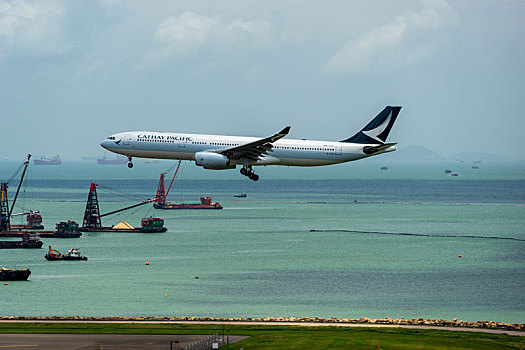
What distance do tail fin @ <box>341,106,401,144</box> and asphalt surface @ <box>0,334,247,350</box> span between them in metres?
34.9

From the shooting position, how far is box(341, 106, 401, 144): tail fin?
113m

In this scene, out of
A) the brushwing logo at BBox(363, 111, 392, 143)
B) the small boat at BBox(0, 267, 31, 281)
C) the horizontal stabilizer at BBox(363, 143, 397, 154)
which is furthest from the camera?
the small boat at BBox(0, 267, 31, 281)

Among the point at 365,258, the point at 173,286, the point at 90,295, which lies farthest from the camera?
the point at 365,258

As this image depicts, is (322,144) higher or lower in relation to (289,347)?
higher

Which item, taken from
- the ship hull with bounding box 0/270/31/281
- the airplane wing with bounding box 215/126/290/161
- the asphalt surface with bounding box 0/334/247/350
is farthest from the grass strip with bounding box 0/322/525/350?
the ship hull with bounding box 0/270/31/281

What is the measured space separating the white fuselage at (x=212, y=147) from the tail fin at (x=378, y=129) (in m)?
6.98

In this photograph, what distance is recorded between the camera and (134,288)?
157 m

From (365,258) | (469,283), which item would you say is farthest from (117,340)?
(365,258)

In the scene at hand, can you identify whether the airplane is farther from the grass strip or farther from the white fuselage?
the grass strip

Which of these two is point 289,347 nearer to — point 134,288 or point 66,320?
point 66,320

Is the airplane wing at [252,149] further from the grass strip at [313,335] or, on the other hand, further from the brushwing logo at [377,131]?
the grass strip at [313,335]

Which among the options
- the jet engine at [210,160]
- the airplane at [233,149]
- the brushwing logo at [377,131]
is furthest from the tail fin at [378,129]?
the jet engine at [210,160]

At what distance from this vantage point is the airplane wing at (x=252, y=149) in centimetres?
9894

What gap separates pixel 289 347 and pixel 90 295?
7251 cm
